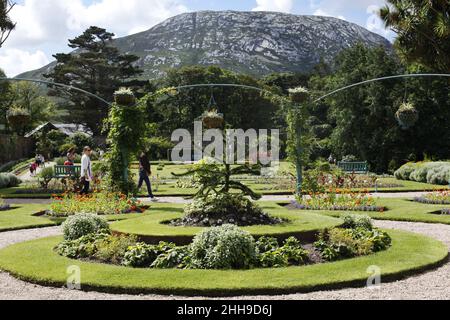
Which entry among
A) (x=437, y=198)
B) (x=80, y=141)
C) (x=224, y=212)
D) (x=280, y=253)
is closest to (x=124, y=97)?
(x=224, y=212)

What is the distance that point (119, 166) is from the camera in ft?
59.0

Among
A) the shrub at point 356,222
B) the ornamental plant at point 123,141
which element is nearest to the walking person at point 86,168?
the ornamental plant at point 123,141

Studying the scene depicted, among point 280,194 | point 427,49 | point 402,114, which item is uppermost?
point 427,49

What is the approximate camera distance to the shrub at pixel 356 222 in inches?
414

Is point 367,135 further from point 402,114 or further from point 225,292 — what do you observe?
point 225,292

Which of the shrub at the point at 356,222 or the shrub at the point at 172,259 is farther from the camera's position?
the shrub at the point at 356,222

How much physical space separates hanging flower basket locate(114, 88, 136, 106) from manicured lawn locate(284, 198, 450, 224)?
7162mm

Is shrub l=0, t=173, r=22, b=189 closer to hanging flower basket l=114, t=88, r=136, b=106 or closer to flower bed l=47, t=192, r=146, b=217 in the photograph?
hanging flower basket l=114, t=88, r=136, b=106

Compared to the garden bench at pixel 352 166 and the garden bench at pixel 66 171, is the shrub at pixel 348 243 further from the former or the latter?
the garden bench at pixel 352 166

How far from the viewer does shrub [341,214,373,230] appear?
1052 cm

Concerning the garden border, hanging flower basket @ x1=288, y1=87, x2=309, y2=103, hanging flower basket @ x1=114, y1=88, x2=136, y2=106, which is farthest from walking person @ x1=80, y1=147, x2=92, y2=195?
hanging flower basket @ x1=288, y1=87, x2=309, y2=103

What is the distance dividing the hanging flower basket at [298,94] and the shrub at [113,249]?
11574mm

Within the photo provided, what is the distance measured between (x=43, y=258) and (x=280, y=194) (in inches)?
551

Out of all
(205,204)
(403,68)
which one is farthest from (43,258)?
(403,68)
